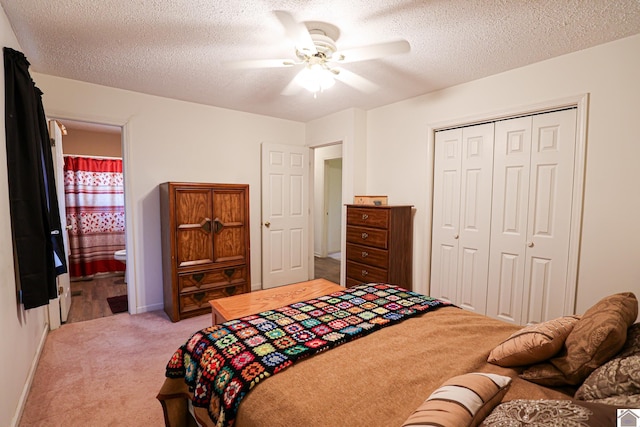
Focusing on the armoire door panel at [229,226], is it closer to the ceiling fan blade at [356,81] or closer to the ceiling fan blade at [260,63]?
the ceiling fan blade at [260,63]

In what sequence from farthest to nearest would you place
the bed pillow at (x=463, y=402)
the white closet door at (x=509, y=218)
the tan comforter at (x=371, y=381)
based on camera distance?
the white closet door at (x=509, y=218) < the tan comforter at (x=371, y=381) < the bed pillow at (x=463, y=402)

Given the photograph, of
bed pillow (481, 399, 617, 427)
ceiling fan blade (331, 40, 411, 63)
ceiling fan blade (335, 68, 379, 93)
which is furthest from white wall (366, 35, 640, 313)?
bed pillow (481, 399, 617, 427)

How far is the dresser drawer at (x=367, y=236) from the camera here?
3242mm

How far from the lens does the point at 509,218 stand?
2773 millimetres

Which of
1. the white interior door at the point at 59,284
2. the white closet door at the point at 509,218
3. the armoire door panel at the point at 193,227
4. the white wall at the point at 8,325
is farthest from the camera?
the armoire door panel at the point at 193,227

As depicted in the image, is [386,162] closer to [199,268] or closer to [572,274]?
[572,274]

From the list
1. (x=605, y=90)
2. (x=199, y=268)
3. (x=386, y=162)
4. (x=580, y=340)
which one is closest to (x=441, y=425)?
(x=580, y=340)

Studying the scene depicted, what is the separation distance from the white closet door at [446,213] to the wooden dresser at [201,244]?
84.9 inches

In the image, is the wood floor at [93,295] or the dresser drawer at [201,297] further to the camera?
the wood floor at [93,295]

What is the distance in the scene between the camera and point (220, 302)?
7.39 feet

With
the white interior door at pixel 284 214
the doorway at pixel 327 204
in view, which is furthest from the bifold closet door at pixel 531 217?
the doorway at pixel 327 204

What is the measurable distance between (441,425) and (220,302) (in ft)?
6.05

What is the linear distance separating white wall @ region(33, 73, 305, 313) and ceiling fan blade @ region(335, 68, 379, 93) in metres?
1.65

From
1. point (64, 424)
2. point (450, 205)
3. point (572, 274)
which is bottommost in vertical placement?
point (64, 424)
